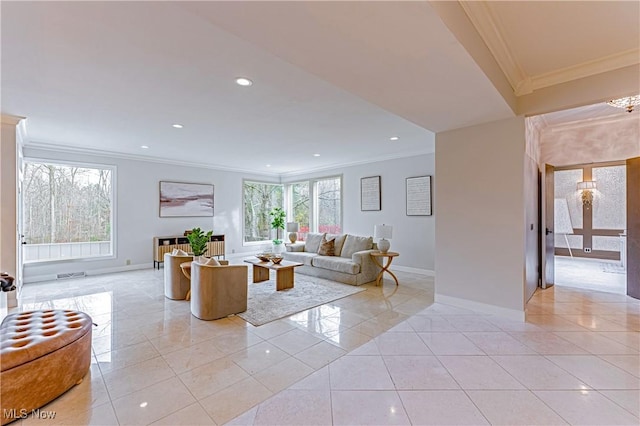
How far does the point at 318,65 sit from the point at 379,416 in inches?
94.7

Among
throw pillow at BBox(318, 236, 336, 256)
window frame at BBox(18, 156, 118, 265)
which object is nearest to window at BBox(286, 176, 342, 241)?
throw pillow at BBox(318, 236, 336, 256)

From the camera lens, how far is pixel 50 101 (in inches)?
133

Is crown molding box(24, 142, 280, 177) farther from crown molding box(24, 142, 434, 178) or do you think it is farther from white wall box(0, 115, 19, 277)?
white wall box(0, 115, 19, 277)

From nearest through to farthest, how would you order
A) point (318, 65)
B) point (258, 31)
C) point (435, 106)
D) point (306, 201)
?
point (258, 31)
point (318, 65)
point (435, 106)
point (306, 201)

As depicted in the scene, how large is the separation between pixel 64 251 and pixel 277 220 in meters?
4.97

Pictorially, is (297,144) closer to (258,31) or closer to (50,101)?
(50,101)

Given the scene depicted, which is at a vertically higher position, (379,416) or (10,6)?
(10,6)

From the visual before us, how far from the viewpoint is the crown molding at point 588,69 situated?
2.58 meters

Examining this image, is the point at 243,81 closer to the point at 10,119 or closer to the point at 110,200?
the point at 10,119

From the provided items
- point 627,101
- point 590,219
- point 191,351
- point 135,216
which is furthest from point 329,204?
point 590,219

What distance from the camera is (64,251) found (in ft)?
18.8

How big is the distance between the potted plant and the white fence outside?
13.6 feet

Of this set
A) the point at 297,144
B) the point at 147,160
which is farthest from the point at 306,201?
the point at 147,160

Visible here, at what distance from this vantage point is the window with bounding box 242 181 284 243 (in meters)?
8.62
